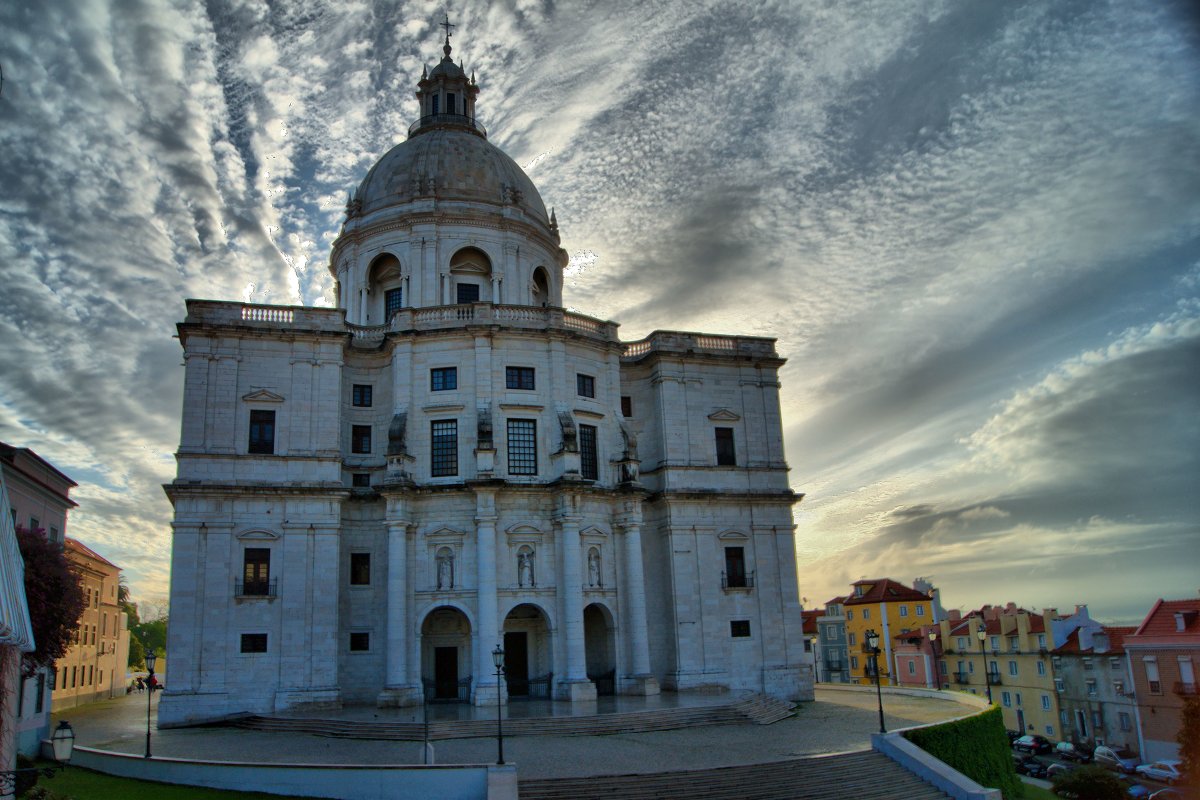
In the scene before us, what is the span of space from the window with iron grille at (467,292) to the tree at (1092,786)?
116ft

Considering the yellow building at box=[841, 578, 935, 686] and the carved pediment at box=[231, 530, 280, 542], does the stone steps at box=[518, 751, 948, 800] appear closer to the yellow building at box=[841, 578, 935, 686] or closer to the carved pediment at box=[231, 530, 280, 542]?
the carved pediment at box=[231, 530, 280, 542]

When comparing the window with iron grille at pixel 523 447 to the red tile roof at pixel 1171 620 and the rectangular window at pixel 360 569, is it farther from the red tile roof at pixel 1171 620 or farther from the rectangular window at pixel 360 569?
the red tile roof at pixel 1171 620

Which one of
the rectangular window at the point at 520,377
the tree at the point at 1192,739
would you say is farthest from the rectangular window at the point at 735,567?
the tree at the point at 1192,739

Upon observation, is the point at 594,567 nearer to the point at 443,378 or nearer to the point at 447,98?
the point at 443,378

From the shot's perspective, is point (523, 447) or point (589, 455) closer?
point (523, 447)

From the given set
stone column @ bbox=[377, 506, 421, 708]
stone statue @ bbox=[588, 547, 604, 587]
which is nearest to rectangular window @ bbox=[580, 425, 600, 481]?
stone statue @ bbox=[588, 547, 604, 587]

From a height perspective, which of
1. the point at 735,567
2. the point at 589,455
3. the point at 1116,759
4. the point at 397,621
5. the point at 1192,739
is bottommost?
the point at 1116,759

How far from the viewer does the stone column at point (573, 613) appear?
124 feet

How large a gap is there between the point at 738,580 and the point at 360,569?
17.1m

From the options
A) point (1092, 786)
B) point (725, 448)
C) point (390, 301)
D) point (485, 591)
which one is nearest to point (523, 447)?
point (485, 591)

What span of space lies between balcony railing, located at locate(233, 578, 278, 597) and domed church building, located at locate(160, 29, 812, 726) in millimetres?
81


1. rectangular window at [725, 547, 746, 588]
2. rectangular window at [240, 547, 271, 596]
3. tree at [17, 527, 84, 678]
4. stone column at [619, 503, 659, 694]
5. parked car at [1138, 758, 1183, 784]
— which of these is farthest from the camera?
parked car at [1138, 758, 1183, 784]

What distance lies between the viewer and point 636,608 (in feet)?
134

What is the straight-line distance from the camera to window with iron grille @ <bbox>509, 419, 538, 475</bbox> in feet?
133
